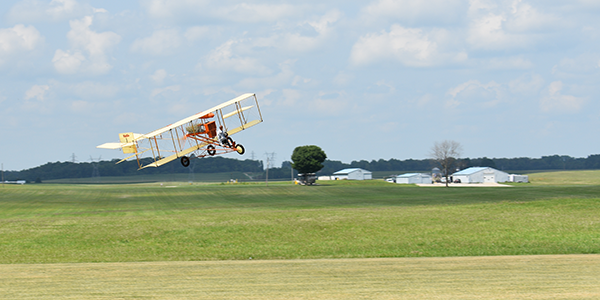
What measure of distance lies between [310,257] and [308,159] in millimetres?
127763

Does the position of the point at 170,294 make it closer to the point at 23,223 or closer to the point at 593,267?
the point at 593,267

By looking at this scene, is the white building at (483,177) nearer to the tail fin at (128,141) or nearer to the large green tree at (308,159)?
the large green tree at (308,159)

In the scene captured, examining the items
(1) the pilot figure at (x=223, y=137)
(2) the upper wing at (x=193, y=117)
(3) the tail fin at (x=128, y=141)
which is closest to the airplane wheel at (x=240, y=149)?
(1) the pilot figure at (x=223, y=137)

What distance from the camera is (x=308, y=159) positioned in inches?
6260

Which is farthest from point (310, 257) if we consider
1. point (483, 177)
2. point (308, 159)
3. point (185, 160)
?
point (483, 177)

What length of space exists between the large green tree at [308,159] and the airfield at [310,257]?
10436 centimetres

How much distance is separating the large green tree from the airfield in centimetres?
10436

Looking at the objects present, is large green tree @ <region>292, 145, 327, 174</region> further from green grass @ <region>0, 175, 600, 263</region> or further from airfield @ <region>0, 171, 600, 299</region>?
airfield @ <region>0, 171, 600, 299</region>

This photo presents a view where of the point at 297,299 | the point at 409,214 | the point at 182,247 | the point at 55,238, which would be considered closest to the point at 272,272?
the point at 297,299

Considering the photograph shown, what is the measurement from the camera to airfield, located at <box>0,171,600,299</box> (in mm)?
22156

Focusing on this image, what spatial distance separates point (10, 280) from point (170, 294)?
28.9 ft

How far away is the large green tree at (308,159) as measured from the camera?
522 ft

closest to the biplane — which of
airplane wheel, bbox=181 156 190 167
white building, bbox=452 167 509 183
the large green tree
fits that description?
airplane wheel, bbox=181 156 190 167

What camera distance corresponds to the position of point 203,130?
38219 mm
